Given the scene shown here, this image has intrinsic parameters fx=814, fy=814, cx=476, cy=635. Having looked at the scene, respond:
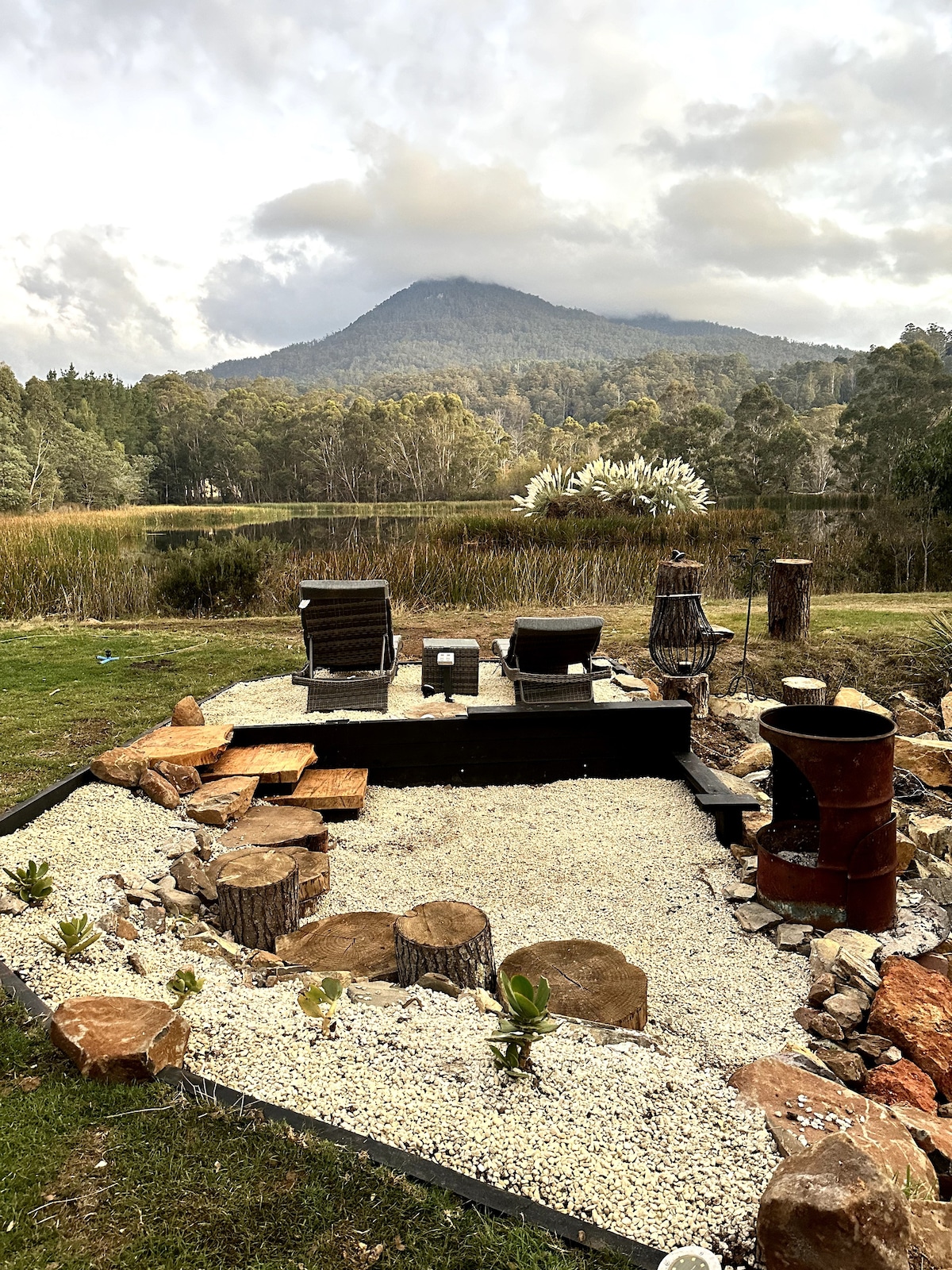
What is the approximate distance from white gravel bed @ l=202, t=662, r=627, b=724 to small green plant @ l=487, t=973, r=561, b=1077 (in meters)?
2.60

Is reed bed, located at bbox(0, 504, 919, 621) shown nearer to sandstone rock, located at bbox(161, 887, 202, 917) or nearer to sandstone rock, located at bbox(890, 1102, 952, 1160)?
sandstone rock, located at bbox(161, 887, 202, 917)

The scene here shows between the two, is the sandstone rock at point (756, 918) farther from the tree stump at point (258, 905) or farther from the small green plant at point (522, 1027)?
the tree stump at point (258, 905)

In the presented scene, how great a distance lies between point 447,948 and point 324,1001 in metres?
0.35

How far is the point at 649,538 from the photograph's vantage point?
11.5 metres

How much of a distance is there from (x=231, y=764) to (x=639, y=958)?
214 cm

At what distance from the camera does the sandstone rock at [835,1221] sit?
126cm

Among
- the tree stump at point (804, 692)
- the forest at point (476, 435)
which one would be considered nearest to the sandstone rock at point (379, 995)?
the tree stump at point (804, 692)

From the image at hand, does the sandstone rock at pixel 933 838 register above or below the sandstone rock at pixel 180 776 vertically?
below

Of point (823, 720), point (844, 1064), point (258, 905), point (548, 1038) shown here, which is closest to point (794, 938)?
point (844, 1064)

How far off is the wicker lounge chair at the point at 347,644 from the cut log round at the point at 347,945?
6.51 feet

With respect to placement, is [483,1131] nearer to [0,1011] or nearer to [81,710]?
[0,1011]

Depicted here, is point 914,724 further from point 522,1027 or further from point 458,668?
point 522,1027

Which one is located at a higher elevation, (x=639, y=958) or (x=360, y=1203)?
(x=360, y=1203)

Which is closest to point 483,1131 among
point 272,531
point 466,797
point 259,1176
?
point 259,1176
